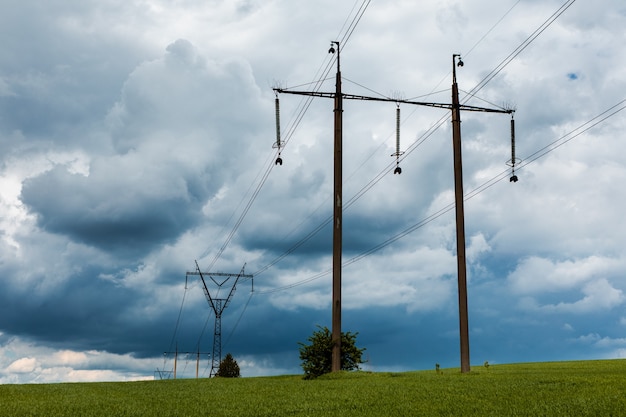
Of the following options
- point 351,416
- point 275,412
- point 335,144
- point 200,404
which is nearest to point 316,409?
point 275,412

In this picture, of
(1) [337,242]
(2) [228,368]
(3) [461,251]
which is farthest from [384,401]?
(2) [228,368]

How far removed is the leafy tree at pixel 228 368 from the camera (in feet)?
221

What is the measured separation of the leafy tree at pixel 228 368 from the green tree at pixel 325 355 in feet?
90.9

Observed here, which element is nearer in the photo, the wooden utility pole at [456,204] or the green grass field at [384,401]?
the green grass field at [384,401]

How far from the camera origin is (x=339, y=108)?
43.0 m

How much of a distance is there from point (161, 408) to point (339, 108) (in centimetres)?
2536

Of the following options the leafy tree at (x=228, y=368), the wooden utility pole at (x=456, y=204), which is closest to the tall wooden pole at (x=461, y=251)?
the wooden utility pole at (x=456, y=204)

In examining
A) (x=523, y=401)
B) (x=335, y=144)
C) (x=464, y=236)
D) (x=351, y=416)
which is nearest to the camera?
(x=351, y=416)

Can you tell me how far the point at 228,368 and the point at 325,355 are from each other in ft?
96.9

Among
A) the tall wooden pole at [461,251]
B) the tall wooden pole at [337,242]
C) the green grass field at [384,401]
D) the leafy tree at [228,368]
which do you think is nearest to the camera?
the green grass field at [384,401]

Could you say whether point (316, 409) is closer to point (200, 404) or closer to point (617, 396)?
point (200, 404)

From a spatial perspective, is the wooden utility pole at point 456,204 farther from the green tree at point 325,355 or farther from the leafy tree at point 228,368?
the leafy tree at point 228,368

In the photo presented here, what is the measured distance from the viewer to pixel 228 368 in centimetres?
6781

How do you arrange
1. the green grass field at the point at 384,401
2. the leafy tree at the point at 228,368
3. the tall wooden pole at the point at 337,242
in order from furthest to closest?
the leafy tree at the point at 228,368 → the tall wooden pole at the point at 337,242 → the green grass field at the point at 384,401
